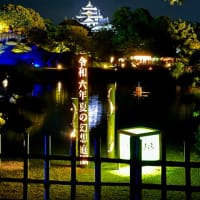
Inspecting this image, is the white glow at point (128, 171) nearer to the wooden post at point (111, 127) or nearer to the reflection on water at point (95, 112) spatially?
the wooden post at point (111, 127)

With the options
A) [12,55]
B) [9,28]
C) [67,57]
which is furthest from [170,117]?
[9,28]

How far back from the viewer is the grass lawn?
761 cm

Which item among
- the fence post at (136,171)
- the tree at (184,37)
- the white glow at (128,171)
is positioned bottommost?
the white glow at (128,171)

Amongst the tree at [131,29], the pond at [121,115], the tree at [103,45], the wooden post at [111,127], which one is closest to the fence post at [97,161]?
the wooden post at [111,127]

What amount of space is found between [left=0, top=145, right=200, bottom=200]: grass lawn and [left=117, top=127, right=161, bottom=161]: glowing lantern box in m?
0.30

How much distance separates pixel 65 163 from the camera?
990 cm

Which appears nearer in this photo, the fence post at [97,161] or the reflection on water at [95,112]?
the fence post at [97,161]

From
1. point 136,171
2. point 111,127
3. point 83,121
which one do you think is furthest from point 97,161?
point 111,127

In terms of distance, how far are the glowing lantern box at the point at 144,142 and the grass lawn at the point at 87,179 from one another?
0.98ft

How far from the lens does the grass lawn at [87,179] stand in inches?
299

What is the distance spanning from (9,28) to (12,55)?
42.6ft

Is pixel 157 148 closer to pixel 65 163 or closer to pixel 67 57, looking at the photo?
pixel 65 163

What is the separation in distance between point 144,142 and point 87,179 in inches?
49.1

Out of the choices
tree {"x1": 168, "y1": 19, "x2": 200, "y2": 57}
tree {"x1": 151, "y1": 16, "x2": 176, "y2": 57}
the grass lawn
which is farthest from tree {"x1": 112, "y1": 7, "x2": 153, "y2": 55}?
the grass lawn
